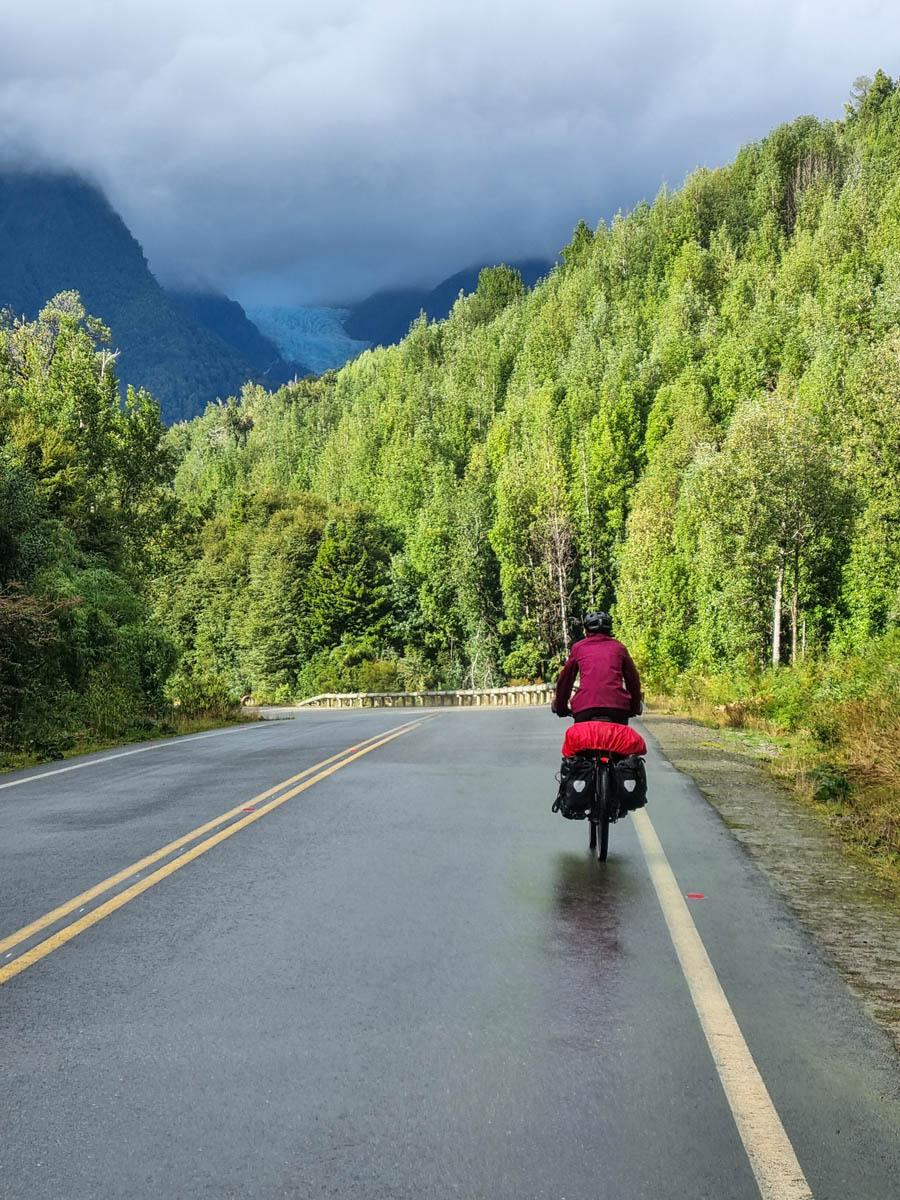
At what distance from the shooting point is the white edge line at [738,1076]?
3271 mm

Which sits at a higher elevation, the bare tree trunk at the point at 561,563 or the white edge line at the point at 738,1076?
the bare tree trunk at the point at 561,563

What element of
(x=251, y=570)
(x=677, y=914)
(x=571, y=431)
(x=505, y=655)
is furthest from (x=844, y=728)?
(x=251, y=570)

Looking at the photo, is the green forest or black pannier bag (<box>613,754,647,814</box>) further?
the green forest

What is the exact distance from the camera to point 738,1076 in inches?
159

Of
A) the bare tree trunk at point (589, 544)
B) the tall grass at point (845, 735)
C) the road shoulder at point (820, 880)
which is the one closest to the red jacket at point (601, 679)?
the road shoulder at point (820, 880)

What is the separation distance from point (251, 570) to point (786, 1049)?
94886 mm

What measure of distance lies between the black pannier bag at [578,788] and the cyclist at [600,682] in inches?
18.7

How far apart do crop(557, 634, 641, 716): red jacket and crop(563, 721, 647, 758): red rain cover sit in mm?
272

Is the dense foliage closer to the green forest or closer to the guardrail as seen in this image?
the green forest

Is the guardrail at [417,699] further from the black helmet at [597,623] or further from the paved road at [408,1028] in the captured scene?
the paved road at [408,1028]

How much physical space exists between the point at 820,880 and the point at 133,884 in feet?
15.9

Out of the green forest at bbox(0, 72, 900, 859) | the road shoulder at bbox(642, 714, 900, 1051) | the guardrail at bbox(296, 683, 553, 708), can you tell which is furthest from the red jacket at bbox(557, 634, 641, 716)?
the guardrail at bbox(296, 683, 553, 708)

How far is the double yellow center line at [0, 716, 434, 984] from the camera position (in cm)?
564

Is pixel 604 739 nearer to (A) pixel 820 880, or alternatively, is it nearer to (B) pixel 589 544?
(A) pixel 820 880
